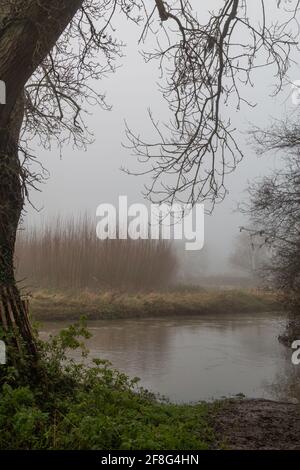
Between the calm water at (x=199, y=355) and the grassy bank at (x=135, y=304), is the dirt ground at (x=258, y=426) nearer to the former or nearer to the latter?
the calm water at (x=199, y=355)

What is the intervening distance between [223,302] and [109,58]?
15232 mm

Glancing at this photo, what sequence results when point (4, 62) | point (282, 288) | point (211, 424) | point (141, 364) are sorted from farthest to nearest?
point (282, 288), point (141, 364), point (211, 424), point (4, 62)

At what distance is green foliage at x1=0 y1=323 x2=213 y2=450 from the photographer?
3592 millimetres

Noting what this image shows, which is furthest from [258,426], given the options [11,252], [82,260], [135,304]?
[82,260]

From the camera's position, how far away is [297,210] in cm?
1372

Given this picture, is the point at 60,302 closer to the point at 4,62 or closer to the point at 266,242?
the point at 266,242

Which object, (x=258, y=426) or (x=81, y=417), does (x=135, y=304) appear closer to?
(x=258, y=426)

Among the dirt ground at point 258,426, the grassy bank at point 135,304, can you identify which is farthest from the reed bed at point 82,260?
the dirt ground at point 258,426

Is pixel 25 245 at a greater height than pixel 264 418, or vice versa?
pixel 25 245

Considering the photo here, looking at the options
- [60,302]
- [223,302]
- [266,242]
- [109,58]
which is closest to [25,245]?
[60,302]

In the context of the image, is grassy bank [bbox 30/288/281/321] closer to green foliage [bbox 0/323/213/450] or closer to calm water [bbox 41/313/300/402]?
calm water [bbox 41/313/300/402]

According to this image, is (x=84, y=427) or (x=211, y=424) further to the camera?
(x=211, y=424)

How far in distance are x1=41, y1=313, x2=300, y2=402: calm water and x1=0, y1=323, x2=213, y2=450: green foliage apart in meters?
2.83

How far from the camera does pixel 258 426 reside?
5207 mm
